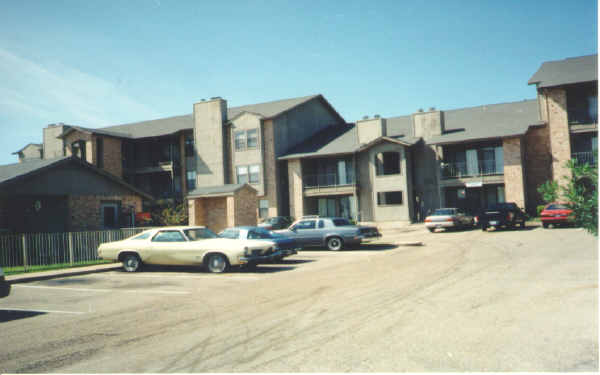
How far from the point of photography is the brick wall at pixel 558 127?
3200cm

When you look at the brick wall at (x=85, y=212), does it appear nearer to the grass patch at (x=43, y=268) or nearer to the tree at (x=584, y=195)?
the grass patch at (x=43, y=268)

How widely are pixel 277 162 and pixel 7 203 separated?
21007 mm

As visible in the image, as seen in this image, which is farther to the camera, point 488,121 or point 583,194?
point 488,121

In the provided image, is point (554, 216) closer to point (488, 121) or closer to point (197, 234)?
point (488, 121)

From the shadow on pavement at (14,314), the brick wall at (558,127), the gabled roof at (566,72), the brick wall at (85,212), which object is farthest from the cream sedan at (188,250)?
the gabled roof at (566,72)

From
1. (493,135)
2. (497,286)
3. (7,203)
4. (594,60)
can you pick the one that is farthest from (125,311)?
(594,60)

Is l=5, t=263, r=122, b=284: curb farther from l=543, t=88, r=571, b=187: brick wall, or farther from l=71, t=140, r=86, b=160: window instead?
l=543, t=88, r=571, b=187: brick wall

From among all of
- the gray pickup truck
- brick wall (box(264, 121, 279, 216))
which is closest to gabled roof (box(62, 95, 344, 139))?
brick wall (box(264, 121, 279, 216))

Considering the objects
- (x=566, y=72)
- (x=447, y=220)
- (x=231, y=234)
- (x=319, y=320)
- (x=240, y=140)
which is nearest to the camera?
(x=319, y=320)

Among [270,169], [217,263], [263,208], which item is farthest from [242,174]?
[217,263]

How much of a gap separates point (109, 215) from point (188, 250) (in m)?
12.3

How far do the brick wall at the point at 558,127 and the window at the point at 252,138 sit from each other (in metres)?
21.7

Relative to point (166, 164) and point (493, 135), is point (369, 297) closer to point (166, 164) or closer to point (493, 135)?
point (493, 135)

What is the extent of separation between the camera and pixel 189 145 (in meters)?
41.4
